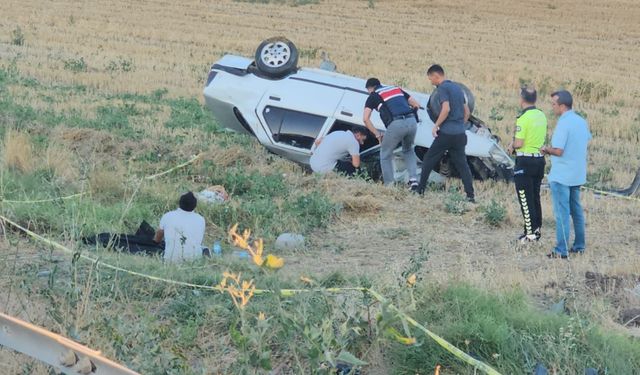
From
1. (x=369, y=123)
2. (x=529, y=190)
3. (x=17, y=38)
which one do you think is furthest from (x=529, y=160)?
(x=17, y=38)

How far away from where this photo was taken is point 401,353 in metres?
4.96

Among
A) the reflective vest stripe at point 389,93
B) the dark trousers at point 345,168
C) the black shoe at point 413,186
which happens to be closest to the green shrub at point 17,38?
the dark trousers at point 345,168

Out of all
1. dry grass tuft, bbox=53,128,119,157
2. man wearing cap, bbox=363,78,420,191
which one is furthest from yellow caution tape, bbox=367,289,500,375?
dry grass tuft, bbox=53,128,119,157

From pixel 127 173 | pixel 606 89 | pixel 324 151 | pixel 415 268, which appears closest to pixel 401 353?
pixel 415 268

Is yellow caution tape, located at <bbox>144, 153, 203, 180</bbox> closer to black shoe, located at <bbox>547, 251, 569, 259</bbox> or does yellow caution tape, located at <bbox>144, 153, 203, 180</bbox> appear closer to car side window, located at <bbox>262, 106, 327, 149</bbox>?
car side window, located at <bbox>262, 106, 327, 149</bbox>

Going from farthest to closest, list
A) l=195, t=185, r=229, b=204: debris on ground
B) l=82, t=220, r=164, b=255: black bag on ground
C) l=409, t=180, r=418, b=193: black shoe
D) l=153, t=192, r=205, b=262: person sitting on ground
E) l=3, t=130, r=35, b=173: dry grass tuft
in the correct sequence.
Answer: l=409, t=180, r=418, b=193: black shoe, l=3, t=130, r=35, b=173: dry grass tuft, l=195, t=185, r=229, b=204: debris on ground, l=153, t=192, r=205, b=262: person sitting on ground, l=82, t=220, r=164, b=255: black bag on ground

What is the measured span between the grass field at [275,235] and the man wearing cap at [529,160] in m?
0.25

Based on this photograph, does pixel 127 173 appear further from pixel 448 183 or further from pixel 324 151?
pixel 448 183

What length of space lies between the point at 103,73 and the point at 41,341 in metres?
15.7

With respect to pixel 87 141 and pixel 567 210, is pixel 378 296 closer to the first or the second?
pixel 567 210

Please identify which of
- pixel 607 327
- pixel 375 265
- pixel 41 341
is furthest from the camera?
pixel 375 265

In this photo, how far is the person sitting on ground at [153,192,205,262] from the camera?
23.5 ft

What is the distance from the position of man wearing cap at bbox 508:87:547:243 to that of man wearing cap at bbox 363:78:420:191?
2172 mm

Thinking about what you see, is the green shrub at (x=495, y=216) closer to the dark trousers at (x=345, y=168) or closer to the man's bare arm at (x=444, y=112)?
the man's bare arm at (x=444, y=112)
